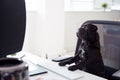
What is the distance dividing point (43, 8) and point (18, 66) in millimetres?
3198

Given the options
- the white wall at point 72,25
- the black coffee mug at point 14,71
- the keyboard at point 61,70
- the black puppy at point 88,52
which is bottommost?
the white wall at point 72,25

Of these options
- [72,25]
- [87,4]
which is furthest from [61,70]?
[87,4]

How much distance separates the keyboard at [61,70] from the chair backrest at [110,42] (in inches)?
16.5

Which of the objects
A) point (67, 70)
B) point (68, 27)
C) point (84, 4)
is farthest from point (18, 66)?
point (84, 4)

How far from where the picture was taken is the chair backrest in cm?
135

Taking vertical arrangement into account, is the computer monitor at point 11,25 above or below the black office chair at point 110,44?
above

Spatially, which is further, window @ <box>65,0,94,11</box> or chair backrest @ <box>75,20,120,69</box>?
window @ <box>65,0,94,11</box>

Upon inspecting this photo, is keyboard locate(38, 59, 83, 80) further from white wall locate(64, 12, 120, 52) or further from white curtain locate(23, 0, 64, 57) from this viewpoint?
white wall locate(64, 12, 120, 52)

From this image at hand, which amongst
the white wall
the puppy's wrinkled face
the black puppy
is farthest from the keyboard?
the white wall

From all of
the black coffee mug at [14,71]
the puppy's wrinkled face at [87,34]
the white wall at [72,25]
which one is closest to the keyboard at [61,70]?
the puppy's wrinkled face at [87,34]

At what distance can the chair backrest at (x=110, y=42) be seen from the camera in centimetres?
135

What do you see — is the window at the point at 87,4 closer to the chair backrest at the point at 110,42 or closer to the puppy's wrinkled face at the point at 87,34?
the chair backrest at the point at 110,42

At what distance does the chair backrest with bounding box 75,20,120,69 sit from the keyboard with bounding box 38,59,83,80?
1.37 ft

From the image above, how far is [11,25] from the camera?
2.76 ft
